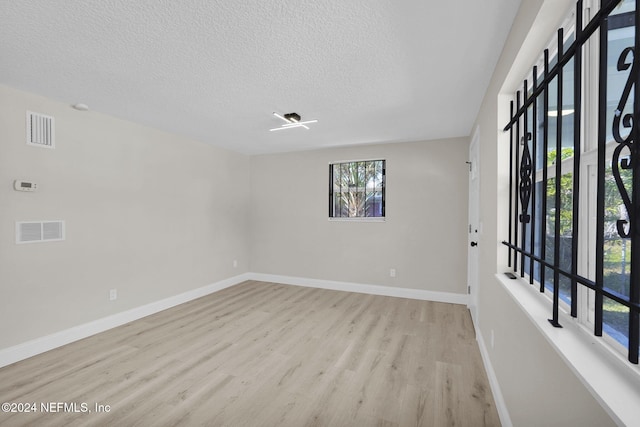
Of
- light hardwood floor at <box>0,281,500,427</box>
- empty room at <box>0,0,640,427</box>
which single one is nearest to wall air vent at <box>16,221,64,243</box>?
empty room at <box>0,0,640,427</box>

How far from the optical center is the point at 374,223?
462 cm

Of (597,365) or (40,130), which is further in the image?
(40,130)

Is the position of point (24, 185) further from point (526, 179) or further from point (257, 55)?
point (526, 179)

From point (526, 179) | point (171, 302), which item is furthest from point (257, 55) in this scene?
point (171, 302)

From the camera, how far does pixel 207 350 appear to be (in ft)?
8.89

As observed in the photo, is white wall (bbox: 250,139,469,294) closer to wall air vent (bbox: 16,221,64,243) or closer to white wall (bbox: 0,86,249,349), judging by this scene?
white wall (bbox: 0,86,249,349)

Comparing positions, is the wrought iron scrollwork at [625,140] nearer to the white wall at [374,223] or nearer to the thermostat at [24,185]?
the white wall at [374,223]

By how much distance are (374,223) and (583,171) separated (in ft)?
11.6

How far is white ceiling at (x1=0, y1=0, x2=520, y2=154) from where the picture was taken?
1534mm

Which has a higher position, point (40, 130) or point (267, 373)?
point (40, 130)

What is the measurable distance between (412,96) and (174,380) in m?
3.21

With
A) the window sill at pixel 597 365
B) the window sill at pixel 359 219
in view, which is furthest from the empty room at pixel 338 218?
the window sill at pixel 359 219

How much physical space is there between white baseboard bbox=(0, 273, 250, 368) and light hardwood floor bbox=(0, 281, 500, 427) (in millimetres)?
93

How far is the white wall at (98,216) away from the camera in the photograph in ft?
8.26
